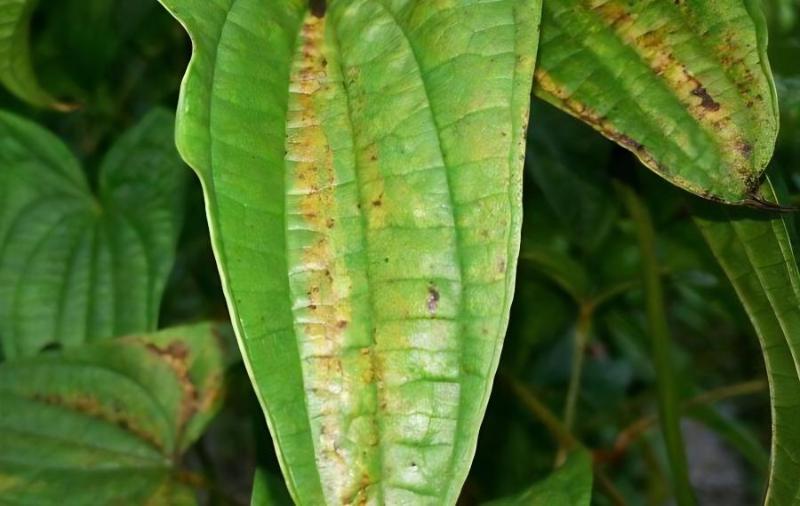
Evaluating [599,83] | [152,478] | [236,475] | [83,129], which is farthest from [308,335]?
Result: [236,475]

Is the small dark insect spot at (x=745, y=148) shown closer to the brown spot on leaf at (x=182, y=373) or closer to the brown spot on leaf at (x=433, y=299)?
the brown spot on leaf at (x=433, y=299)

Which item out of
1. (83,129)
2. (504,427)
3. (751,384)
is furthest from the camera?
(83,129)

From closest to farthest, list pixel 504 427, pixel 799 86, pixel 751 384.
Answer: pixel 799 86 → pixel 751 384 → pixel 504 427

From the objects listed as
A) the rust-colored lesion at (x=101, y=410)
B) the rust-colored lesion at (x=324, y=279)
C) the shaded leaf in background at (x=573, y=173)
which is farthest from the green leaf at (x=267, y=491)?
the shaded leaf in background at (x=573, y=173)

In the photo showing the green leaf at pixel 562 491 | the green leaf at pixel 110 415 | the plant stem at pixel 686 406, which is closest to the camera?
the green leaf at pixel 562 491

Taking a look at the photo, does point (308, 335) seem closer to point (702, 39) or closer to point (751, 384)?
Result: point (702, 39)

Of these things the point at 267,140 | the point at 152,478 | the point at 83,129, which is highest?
the point at 83,129
